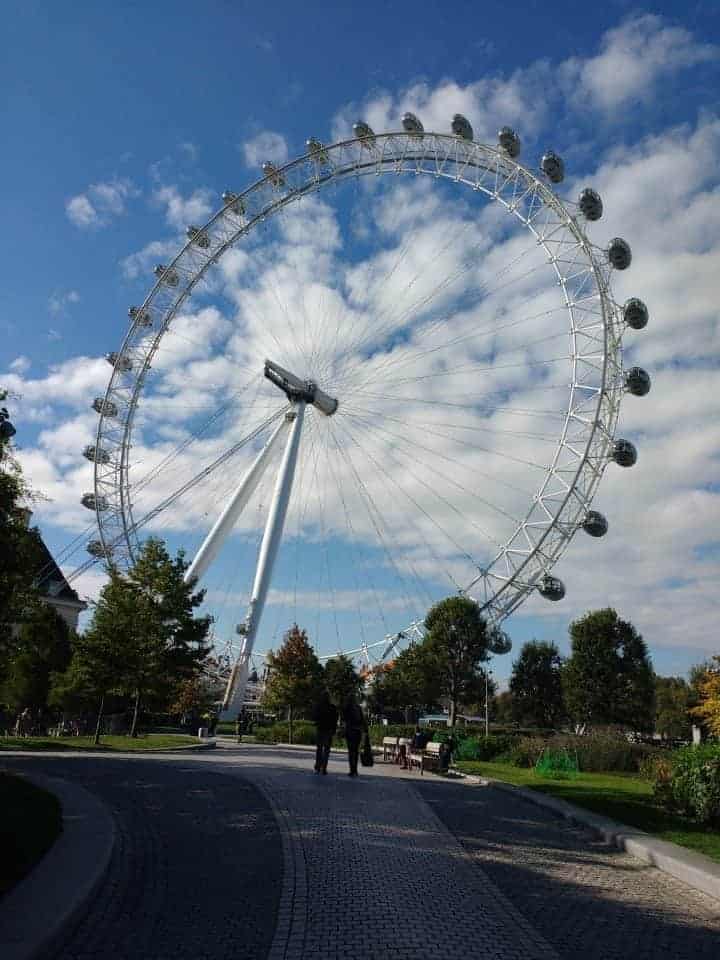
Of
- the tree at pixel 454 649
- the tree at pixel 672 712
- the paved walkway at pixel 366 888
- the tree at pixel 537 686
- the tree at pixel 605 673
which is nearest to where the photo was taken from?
the paved walkway at pixel 366 888

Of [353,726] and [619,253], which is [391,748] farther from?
[619,253]

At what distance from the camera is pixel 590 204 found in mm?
37406

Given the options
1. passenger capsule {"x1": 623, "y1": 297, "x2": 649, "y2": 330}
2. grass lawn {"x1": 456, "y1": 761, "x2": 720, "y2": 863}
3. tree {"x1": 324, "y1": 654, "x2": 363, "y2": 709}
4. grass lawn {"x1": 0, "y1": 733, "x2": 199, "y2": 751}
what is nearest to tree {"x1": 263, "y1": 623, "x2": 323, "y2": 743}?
tree {"x1": 324, "y1": 654, "x2": 363, "y2": 709}

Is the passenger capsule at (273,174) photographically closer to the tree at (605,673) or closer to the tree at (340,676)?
the tree at (340,676)

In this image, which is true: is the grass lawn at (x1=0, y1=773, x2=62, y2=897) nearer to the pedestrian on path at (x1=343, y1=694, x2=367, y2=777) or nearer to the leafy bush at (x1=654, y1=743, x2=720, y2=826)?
the pedestrian on path at (x1=343, y1=694, x2=367, y2=777)

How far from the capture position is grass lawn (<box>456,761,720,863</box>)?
13320 mm

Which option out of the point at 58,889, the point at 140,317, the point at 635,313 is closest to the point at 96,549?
the point at 140,317

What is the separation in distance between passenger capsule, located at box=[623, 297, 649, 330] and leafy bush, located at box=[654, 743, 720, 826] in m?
24.7

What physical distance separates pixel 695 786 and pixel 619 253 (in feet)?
92.0

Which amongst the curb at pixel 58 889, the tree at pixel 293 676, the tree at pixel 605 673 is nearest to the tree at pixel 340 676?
the tree at pixel 293 676

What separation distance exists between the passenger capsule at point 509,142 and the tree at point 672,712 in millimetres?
75035

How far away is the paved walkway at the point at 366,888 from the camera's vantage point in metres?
7.20

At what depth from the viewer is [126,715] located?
49719 millimetres

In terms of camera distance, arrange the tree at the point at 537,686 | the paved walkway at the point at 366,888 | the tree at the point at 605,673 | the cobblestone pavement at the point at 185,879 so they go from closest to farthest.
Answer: the cobblestone pavement at the point at 185,879
the paved walkway at the point at 366,888
the tree at the point at 605,673
the tree at the point at 537,686
